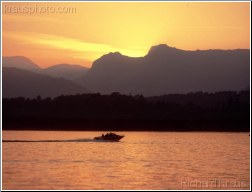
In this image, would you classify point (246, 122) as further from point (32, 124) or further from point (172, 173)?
point (172, 173)

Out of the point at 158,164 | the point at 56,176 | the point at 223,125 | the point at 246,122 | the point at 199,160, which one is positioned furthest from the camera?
the point at 223,125

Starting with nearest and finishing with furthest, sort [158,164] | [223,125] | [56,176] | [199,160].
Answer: [56,176] → [158,164] → [199,160] → [223,125]

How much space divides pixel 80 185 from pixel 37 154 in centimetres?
2993

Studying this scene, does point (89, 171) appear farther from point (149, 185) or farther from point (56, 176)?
point (149, 185)

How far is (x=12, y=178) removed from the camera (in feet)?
166

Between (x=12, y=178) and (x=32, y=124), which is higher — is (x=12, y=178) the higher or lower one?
the lower one

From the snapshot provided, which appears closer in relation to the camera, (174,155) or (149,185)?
(149,185)

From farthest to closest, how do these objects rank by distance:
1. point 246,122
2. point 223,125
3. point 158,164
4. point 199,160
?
point 223,125 → point 246,122 → point 199,160 → point 158,164

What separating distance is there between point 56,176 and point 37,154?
79.9 ft

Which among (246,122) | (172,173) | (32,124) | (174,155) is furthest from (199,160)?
(32,124)

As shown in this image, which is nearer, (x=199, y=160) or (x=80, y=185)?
(x=80, y=185)

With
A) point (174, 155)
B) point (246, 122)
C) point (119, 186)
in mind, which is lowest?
point (119, 186)

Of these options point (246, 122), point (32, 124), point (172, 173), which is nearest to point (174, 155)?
point (172, 173)

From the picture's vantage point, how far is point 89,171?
57.9 meters
